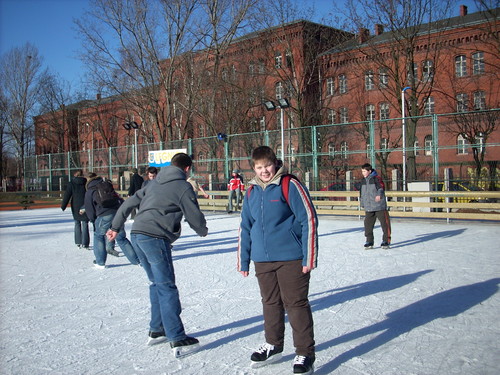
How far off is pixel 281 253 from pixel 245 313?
182cm

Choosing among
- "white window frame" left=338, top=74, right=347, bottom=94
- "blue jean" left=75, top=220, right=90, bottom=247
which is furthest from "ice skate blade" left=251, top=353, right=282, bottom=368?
"white window frame" left=338, top=74, right=347, bottom=94

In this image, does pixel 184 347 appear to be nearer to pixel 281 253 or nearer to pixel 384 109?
pixel 281 253

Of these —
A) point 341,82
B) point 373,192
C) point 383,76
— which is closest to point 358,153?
point 373,192

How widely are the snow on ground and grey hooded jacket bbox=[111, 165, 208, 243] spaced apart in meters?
1.07

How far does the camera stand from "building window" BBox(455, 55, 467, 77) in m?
29.9

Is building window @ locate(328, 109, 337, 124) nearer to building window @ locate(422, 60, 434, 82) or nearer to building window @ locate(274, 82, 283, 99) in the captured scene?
building window @ locate(274, 82, 283, 99)

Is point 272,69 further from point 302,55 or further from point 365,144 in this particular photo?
point 365,144

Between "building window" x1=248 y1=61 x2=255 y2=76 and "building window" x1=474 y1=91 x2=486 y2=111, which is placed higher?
"building window" x1=248 y1=61 x2=255 y2=76

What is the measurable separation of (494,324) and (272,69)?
89.8 feet

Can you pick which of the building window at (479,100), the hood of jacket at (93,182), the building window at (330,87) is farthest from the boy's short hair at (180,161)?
the building window at (330,87)

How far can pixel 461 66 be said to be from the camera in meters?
29.9

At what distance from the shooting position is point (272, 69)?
100ft

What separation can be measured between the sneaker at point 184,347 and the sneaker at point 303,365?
3.19 feet

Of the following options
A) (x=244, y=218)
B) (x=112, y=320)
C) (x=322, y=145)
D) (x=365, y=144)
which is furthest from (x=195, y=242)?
(x=365, y=144)
